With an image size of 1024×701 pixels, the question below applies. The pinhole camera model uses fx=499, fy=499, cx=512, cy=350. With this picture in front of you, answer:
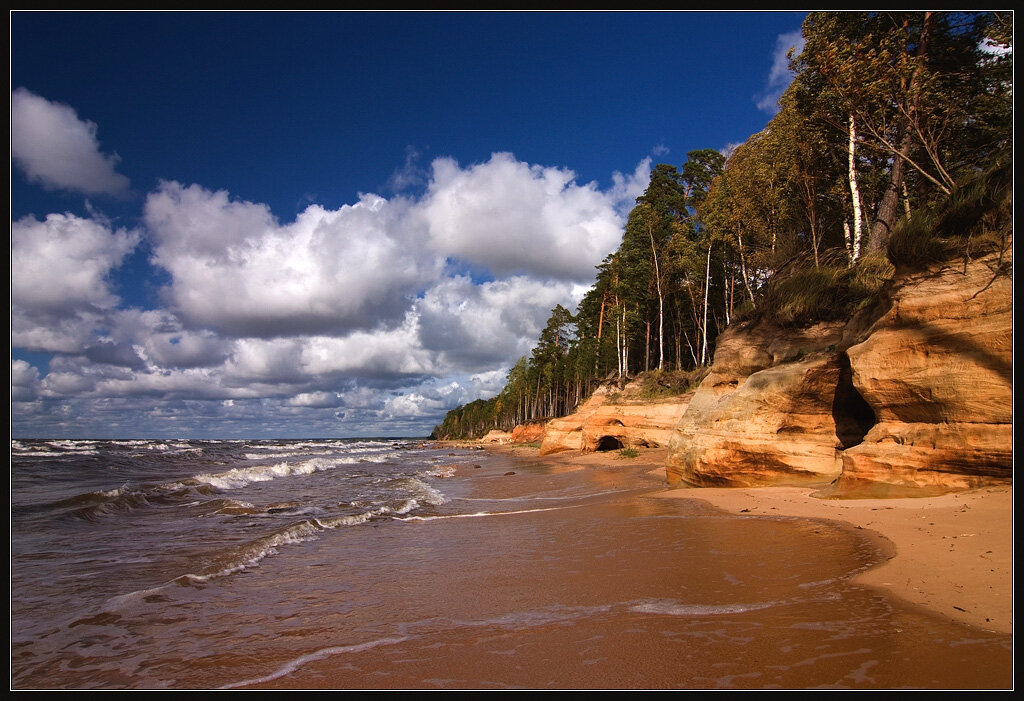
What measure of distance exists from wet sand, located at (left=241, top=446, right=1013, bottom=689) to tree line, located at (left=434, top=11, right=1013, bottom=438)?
573 cm

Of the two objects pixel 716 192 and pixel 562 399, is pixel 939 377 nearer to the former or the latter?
pixel 716 192

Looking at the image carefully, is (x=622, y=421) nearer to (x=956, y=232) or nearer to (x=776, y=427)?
(x=776, y=427)

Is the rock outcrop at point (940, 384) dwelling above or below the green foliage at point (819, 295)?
below

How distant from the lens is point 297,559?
769cm

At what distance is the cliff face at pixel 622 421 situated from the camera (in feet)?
86.0

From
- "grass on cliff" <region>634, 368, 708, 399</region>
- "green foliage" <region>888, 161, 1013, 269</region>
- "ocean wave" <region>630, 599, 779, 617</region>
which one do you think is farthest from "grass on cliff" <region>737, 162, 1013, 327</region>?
"grass on cliff" <region>634, 368, 708, 399</region>

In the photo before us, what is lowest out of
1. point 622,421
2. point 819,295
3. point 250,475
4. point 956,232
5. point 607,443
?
point 250,475

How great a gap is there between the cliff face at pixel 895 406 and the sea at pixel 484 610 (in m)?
2.19

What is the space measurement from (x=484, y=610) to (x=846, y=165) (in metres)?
19.8

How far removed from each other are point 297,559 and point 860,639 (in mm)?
7211

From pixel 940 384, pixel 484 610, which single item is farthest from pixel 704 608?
pixel 940 384

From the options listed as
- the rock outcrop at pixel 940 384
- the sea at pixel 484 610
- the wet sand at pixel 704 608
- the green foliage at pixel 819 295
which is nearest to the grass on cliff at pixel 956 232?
the rock outcrop at pixel 940 384

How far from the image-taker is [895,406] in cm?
838

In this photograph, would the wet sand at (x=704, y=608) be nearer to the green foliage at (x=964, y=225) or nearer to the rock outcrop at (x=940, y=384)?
the rock outcrop at (x=940, y=384)
